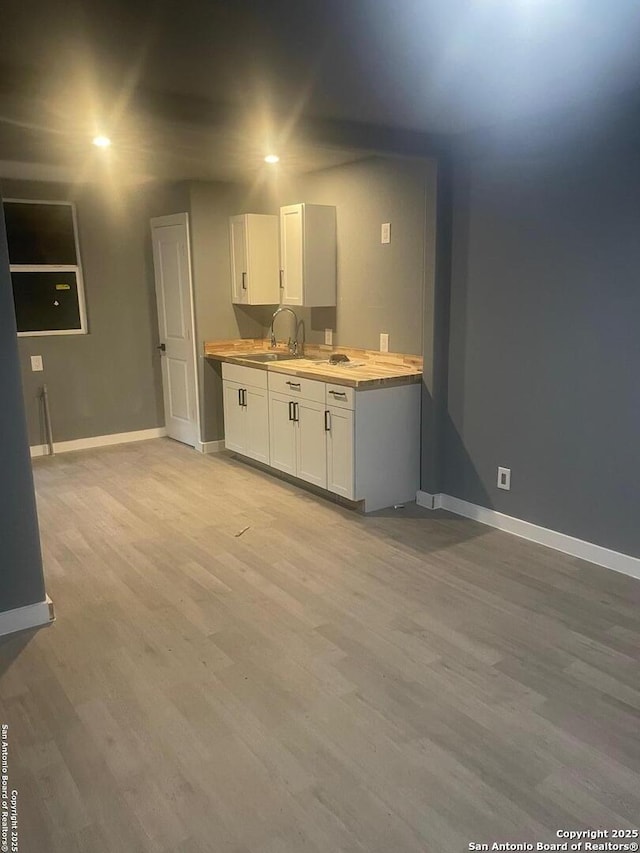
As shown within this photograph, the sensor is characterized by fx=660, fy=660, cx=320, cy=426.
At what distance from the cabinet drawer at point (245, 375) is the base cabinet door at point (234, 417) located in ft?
0.19

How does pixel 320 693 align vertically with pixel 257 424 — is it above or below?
below

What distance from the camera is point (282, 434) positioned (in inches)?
189

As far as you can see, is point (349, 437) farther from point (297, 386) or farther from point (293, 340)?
point (293, 340)

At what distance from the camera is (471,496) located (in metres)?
4.15

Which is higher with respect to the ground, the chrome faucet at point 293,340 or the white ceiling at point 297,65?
the white ceiling at point 297,65

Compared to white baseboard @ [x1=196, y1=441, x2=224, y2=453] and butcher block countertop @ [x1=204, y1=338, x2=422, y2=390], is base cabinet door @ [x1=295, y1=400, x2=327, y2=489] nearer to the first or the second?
butcher block countertop @ [x1=204, y1=338, x2=422, y2=390]

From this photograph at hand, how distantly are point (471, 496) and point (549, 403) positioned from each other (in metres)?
0.85

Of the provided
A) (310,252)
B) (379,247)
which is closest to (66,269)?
(310,252)

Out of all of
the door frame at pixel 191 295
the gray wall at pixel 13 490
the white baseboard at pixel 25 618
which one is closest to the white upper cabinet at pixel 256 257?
the door frame at pixel 191 295

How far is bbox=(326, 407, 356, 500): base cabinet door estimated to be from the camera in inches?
162

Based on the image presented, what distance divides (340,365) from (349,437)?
760mm

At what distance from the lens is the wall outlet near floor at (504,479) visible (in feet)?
12.7

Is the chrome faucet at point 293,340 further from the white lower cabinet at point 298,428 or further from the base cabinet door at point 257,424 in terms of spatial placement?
the white lower cabinet at point 298,428

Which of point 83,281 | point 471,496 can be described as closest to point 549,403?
point 471,496
